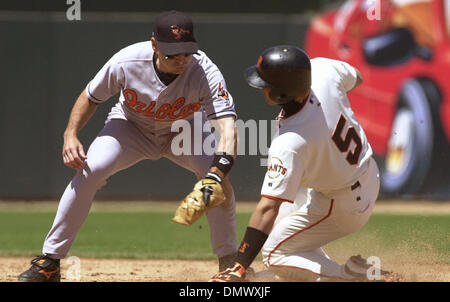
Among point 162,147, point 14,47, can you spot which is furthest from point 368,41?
point 162,147

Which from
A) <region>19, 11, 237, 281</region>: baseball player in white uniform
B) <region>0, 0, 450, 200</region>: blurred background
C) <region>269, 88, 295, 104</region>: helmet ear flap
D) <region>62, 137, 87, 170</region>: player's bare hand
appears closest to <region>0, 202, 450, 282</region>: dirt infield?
<region>19, 11, 237, 281</region>: baseball player in white uniform

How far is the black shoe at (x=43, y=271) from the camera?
436 centimetres

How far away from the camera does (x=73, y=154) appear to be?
4.31 metres

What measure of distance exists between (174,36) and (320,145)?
1044 mm

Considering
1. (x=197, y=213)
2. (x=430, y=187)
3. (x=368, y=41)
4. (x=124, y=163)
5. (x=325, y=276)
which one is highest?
(x=368, y=41)

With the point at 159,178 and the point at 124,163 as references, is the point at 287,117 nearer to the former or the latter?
the point at 124,163

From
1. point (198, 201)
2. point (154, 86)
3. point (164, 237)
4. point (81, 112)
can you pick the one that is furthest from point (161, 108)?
point (164, 237)

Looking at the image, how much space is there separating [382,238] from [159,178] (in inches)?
198

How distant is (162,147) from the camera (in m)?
4.75

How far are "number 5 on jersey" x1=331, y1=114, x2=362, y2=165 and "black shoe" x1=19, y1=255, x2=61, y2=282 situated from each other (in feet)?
6.15

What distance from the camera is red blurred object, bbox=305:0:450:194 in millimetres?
10430

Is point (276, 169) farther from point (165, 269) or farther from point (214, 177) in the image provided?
point (165, 269)

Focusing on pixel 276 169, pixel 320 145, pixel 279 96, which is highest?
pixel 279 96

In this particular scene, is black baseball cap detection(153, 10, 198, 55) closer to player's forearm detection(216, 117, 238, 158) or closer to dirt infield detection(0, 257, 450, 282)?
player's forearm detection(216, 117, 238, 158)
